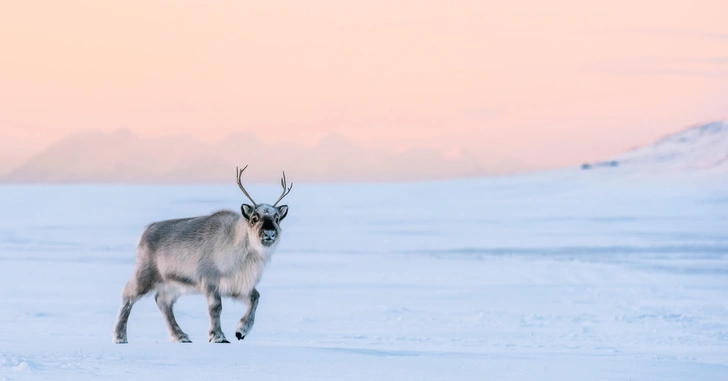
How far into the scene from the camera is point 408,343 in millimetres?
12711

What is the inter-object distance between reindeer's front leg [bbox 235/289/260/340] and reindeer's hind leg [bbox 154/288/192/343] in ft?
2.60

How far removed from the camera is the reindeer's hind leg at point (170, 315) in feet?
31.8

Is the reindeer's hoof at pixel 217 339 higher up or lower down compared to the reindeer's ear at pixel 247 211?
lower down

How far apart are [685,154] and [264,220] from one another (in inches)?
1989

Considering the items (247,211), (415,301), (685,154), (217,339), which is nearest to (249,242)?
(247,211)

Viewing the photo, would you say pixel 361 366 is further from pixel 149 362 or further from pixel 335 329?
pixel 335 329

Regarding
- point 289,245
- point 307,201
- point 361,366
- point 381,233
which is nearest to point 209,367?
point 361,366

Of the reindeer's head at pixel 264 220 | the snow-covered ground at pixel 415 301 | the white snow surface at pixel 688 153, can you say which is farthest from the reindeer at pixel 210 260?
the white snow surface at pixel 688 153

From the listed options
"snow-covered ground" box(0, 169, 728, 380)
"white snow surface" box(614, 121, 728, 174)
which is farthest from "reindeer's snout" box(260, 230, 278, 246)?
"white snow surface" box(614, 121, 728, 174)

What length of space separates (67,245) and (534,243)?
1228cm

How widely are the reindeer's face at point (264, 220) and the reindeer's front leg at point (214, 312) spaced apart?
711 mm

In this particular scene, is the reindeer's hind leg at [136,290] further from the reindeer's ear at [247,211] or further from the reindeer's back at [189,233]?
the reindeer's ear at [247,211]

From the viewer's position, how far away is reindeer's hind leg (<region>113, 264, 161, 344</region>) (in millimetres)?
9742

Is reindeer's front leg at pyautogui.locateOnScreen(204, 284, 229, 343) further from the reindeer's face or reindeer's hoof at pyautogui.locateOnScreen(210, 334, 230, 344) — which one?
the reindeer's face
